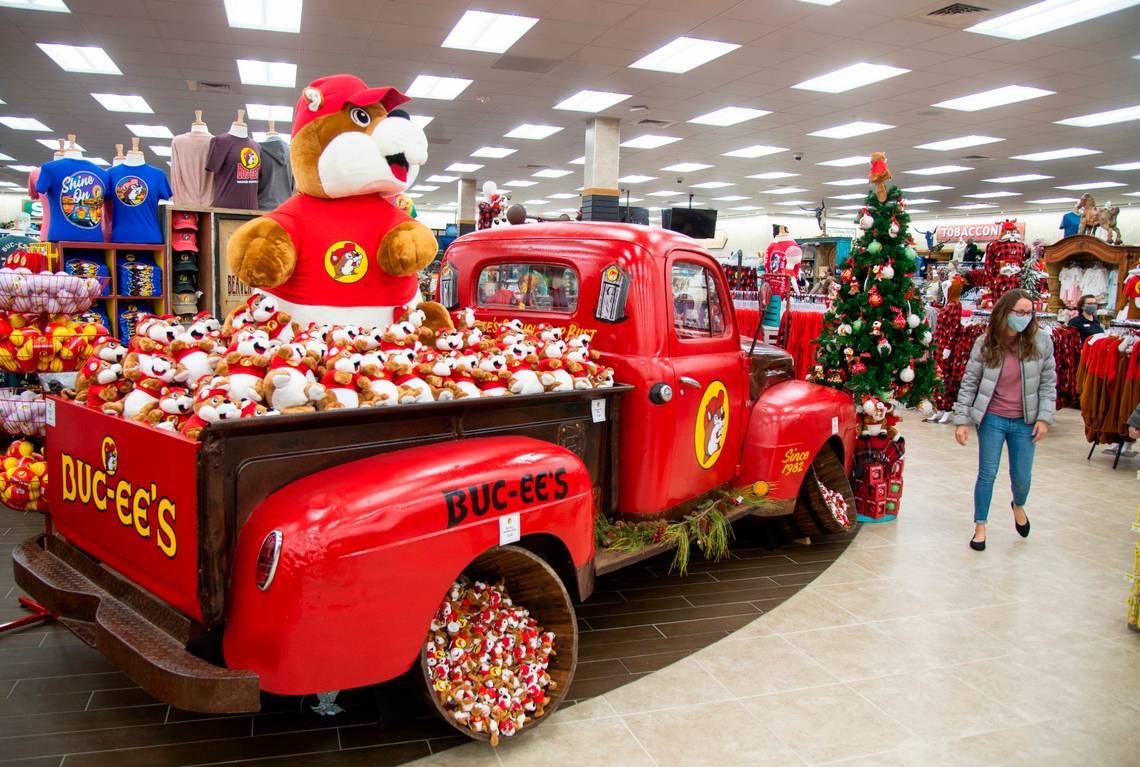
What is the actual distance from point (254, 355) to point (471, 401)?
26.9 inches

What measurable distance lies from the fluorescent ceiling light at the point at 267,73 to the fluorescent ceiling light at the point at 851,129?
8.90 meters

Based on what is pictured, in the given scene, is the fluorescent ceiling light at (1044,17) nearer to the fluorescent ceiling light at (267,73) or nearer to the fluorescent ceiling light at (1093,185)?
the fluorescent ceiling light at (267,73)

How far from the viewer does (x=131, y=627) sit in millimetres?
2127

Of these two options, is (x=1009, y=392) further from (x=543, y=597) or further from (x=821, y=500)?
(x=543, y=597)

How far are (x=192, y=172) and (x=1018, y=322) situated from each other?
5.99 m

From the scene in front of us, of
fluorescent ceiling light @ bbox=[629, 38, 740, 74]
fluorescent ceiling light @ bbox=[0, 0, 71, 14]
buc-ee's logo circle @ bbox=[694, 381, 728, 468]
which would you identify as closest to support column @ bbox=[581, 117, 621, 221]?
fluorescent ceiling light @ bbox=[629, 38, 740, 74]

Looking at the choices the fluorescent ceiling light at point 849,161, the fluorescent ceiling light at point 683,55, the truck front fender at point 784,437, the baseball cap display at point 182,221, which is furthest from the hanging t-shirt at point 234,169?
the fluorescent ceiling light at point 849,161

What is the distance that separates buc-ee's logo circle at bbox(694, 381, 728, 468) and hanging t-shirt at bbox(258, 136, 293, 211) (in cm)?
427

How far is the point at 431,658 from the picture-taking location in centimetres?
245

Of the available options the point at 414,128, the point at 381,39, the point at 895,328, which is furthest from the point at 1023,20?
the point at 414,128

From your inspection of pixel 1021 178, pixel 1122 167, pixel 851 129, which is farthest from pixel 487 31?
pixel 1021 178

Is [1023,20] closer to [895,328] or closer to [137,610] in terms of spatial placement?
[895,328]

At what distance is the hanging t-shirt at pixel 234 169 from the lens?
19.4 feet

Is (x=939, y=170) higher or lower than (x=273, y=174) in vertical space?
higher
